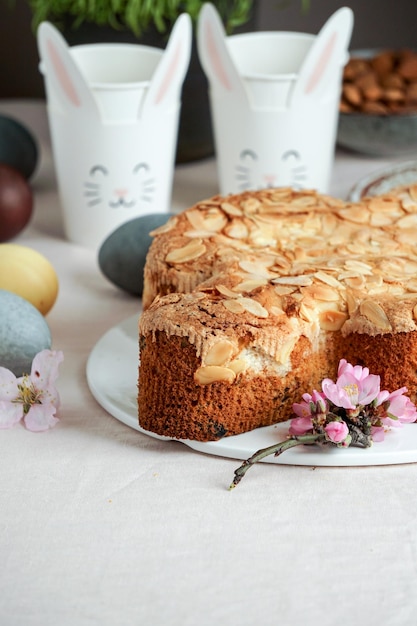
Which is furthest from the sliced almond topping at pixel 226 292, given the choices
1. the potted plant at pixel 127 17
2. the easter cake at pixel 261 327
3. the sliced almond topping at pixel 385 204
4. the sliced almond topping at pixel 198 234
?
the potted plant at pixel 127 17

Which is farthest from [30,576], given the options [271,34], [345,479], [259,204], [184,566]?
[271,34]

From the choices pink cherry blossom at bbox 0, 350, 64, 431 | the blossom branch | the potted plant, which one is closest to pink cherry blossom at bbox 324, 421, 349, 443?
the blossom branch

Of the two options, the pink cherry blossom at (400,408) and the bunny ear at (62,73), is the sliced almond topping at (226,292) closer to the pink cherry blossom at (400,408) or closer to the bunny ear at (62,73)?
the pink cherry blossom at (400,408)

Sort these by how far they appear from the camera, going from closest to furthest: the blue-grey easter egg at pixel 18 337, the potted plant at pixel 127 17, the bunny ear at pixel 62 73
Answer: the blue-grey easter egg at pixel 18 337 → the bunny ear at pixel 62 73 → the potted plant at pixel 127 17

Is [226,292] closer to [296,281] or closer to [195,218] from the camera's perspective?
[296,281]

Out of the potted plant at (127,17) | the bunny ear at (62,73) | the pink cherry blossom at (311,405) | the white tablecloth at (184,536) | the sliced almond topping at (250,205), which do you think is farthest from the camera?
the potted plant at (127,17)

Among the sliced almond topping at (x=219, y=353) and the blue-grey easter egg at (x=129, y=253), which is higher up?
the sliced almond topping at (x=219, y=353)

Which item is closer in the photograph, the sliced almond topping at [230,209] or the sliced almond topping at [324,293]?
the sliced almond topping at [324,293]
